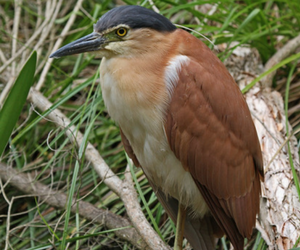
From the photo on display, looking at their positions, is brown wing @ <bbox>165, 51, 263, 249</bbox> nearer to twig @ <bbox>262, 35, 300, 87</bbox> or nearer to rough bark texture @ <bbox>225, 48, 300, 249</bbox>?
rough bark texture @ <bbox>225, 48, 300, 249</bbox>

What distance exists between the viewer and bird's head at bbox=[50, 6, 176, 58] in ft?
7.21

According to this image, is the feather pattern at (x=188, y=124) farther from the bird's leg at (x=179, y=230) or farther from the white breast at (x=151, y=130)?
the bird's leg at (x=179, y=230)

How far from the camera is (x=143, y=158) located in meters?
2.46

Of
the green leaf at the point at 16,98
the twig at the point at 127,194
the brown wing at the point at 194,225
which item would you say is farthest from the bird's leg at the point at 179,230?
the green leaf at the point at 16,98

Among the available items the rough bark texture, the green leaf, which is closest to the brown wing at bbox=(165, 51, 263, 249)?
the rough bark texture

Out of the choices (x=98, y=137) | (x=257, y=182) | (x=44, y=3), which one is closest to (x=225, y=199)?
(x=257, y=182)

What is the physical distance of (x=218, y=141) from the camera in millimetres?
2373

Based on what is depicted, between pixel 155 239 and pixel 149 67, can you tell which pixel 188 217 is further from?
pixel 149 67

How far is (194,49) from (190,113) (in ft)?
1.07

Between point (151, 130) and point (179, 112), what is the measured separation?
166 mm

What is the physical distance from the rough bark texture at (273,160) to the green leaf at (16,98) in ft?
4.33

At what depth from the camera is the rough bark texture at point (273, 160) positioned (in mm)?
2391

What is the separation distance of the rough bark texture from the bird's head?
0.87 m

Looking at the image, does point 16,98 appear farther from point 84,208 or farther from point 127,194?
point 84,208
